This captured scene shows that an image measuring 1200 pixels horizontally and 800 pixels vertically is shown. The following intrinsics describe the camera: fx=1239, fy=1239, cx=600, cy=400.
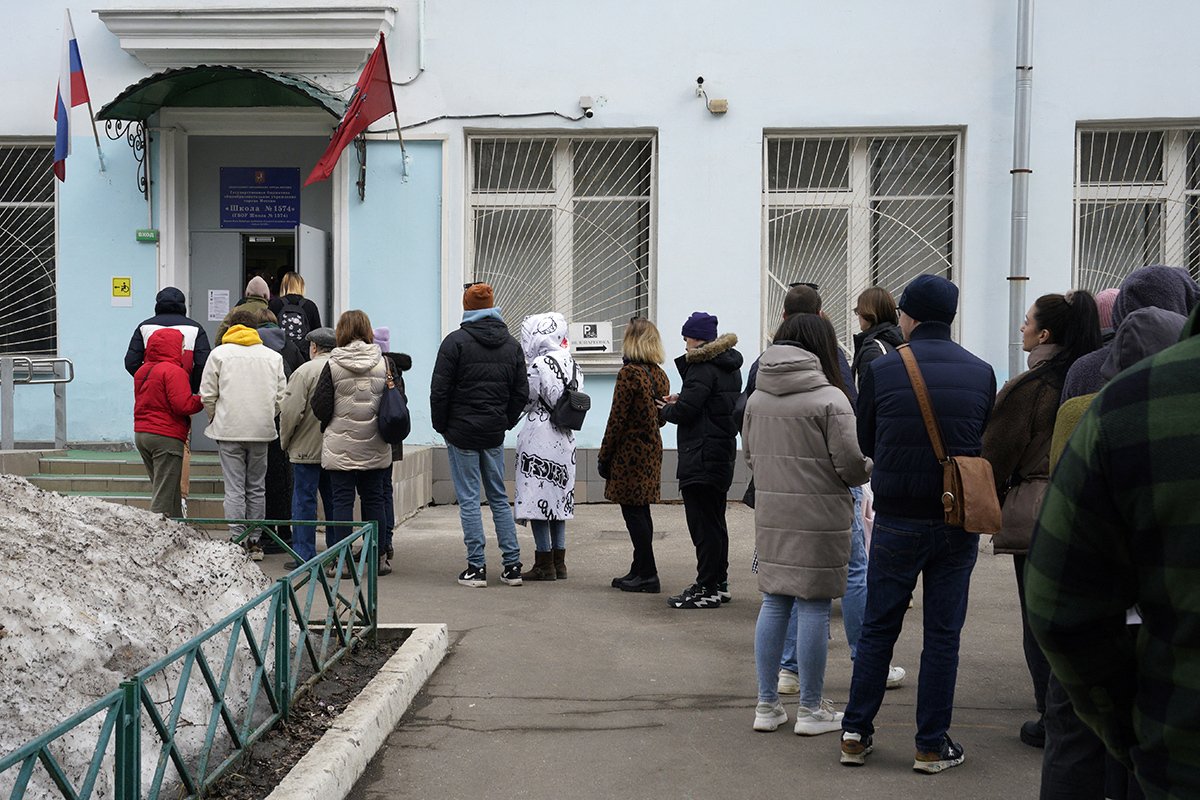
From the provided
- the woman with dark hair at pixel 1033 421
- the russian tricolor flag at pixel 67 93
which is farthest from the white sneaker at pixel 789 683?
the russian tricolor flag at pixel 67 93

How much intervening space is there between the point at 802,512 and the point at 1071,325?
1256 mm

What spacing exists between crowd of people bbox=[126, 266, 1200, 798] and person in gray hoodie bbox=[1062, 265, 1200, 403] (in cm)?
1

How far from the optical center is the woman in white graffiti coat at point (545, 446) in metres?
8.05

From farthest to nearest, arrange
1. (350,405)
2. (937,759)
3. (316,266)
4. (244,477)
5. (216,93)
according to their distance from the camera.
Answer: (316,266) < (216,93) < (244,477) < (350,405) < (937,759)

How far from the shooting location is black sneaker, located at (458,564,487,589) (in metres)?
8.09

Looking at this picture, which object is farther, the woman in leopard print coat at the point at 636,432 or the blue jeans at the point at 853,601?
the woman in leopard print coat at the point at 636,432

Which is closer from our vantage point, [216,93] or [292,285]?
[292,285]

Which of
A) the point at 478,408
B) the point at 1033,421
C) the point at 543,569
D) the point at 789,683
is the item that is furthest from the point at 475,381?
the point at 1033,421

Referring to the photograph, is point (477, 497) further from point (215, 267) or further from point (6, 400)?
point (215, 267)

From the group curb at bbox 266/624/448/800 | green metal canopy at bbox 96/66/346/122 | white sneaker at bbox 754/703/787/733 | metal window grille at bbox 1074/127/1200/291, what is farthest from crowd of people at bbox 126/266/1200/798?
metal window grille at bbox 1074/127/1200/291

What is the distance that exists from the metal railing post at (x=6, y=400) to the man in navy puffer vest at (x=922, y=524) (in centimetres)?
851

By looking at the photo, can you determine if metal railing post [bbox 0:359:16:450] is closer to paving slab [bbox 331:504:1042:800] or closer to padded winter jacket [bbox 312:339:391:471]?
padded winter jacket [bbox 312:339:391:471]

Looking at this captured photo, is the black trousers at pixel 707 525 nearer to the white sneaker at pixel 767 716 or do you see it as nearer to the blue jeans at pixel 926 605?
the white sneaker at pixel 767 716

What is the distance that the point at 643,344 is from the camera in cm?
776
